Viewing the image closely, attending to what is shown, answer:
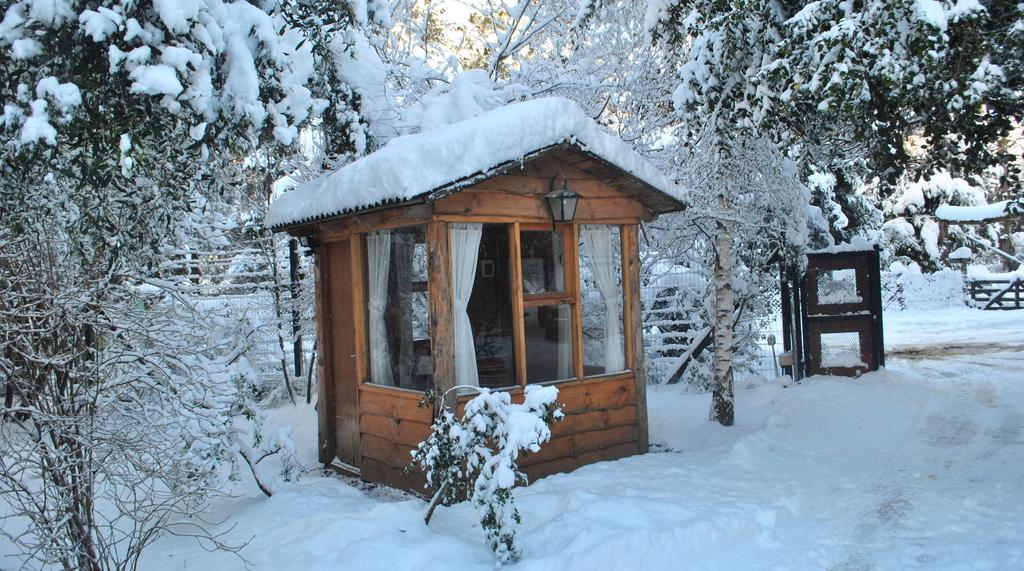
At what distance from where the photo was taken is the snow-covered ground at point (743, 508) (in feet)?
13.8

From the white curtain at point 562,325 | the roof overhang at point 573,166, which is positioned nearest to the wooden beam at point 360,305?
the roof overhang at point 573,166

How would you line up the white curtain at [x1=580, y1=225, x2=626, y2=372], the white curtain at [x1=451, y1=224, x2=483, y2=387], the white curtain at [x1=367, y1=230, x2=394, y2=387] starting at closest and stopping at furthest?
the white curtain at [x1=451, y1=224, x2=483, y2=387], the white curtain at [x1=367, y1=230, x2=394, y2=387], the white curtain at [x1=580, y1=225, x2=626, y2=372]

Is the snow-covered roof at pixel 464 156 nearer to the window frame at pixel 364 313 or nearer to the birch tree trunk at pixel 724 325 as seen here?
the window frame at pixel 364 313

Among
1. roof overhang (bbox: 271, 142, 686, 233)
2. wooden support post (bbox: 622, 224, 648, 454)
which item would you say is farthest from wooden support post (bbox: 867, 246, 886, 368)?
wooden support post (bbox: 622, 224, 648, 454)

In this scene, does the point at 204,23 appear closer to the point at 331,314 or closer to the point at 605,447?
the point at 331,314

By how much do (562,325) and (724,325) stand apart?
257 cm

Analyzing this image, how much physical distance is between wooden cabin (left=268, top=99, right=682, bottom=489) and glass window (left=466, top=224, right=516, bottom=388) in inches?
0.6

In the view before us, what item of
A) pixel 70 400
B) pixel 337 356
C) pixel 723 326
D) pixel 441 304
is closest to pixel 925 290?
pixel 723 326

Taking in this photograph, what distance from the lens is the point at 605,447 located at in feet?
21.3

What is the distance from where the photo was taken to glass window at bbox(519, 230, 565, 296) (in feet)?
20.3

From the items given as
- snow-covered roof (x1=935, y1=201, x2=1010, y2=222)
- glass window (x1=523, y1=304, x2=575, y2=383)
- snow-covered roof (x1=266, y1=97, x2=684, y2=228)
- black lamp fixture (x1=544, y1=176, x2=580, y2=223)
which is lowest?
glass window (x1=523, y1=304, x2=575, y2=383)

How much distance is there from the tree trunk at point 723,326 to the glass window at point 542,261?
8.04 feet

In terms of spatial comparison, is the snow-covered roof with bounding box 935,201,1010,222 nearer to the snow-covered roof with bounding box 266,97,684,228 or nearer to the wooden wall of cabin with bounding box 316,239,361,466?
the snow-covered roof with bounding box 266,97,684,228

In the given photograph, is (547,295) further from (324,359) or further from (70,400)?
(70,400)
